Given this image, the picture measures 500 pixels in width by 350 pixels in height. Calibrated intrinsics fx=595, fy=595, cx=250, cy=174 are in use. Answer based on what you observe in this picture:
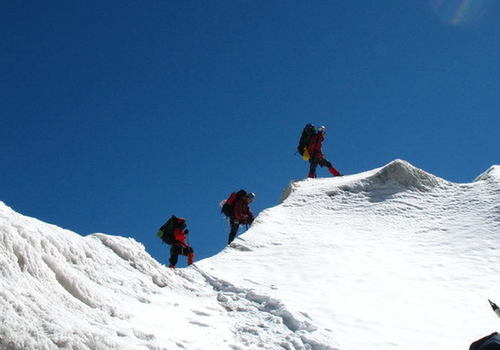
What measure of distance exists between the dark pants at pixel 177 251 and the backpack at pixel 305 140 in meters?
9.36

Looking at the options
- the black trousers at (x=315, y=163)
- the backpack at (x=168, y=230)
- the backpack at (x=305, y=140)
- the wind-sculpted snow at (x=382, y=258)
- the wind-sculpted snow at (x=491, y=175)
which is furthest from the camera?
the black trousers at (x=315, y=163)

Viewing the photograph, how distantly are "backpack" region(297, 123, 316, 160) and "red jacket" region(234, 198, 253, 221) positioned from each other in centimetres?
607

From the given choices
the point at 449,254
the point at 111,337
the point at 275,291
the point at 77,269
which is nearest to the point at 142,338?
the point at 111,337

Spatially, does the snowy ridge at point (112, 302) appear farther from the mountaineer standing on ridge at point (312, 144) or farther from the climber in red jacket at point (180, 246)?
the mountaineer standing on ridge at point (312, 144)

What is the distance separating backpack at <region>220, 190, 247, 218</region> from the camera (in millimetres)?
16562

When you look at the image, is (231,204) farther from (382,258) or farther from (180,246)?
(382,258)

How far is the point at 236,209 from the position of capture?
16531 mm

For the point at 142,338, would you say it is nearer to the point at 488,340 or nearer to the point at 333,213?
the point at 488,340

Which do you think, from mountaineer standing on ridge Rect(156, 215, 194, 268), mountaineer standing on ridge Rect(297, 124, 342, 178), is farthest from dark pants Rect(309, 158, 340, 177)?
mountaineer standing on ridge Rect(156, 215, 194, 268)

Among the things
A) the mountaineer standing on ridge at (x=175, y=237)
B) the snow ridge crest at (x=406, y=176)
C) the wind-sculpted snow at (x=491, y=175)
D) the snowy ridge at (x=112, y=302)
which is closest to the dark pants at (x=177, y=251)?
the mountaineer standing on ridge at (x=175, y=237)

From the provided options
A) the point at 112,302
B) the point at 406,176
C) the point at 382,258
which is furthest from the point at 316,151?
the point at 112,302

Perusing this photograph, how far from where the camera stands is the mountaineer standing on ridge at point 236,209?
16.5 meters

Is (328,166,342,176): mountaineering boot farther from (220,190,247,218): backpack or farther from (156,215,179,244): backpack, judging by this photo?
(156,215,179,244): backpack

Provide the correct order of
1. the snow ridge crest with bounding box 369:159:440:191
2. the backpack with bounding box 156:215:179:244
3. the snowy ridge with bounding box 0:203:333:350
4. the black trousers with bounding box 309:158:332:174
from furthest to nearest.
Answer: the black trousers with bounding box 309:158:332:174
the snow ridge crest with bounding box 369:159:440:191
the backpack with bounding box 156:215:179:244
the snowy ridge with bounding box 0:203:333:350
